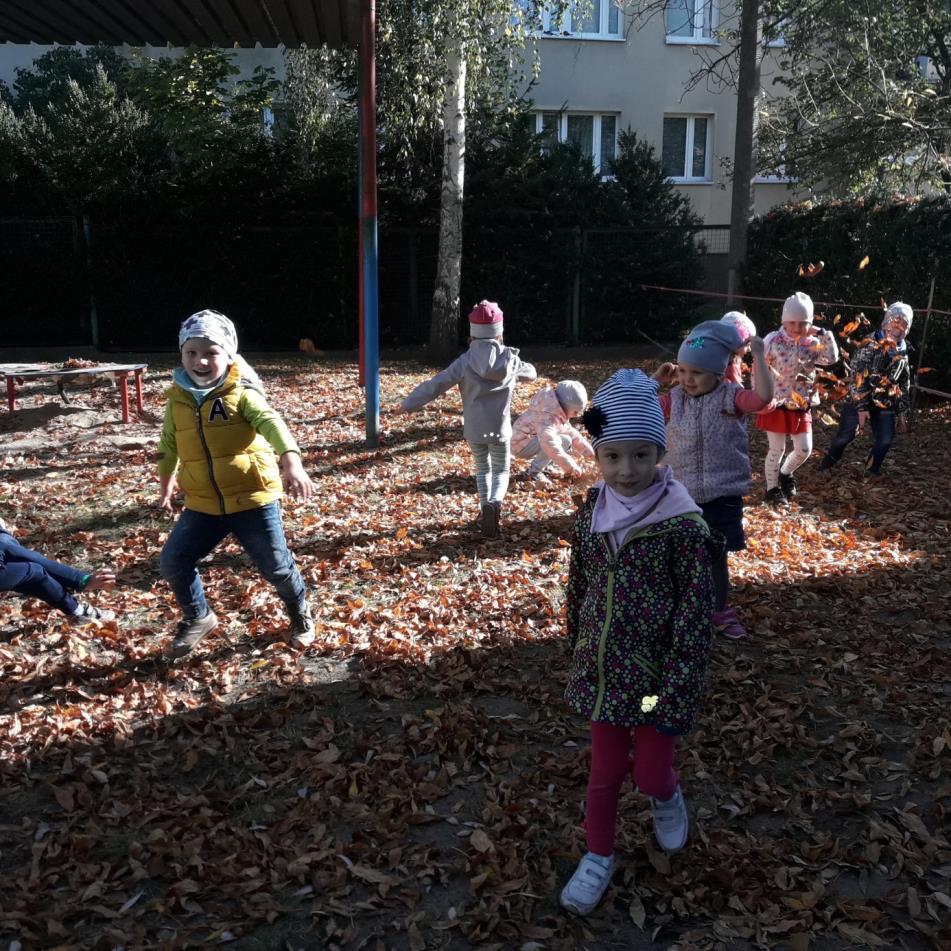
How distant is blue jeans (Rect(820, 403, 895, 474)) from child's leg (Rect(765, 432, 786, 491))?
1228mm

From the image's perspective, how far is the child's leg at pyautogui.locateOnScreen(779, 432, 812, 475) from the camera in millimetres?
7633

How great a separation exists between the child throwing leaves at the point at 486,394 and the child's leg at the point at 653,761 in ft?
11.1

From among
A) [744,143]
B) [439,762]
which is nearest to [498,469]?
[439,762]

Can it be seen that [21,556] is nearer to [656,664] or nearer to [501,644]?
[501,644]

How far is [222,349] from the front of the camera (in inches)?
174

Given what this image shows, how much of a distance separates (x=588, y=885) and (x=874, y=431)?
6.80m

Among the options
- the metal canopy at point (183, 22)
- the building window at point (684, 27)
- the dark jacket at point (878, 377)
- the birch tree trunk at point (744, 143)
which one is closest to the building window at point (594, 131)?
the building window at point (684, 27)

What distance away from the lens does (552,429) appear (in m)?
8.25

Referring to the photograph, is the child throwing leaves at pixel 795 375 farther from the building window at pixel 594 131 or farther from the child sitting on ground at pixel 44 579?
the building window at pixel 594 131

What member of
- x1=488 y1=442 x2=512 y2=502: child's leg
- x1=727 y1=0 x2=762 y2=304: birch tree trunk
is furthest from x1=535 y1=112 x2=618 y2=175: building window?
x1=488 y1=442 x2=512 y2=502: child's leg

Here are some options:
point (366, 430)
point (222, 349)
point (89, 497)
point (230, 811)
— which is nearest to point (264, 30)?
point (366, 430)

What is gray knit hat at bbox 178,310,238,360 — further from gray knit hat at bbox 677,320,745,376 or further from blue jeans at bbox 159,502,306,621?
gray knit hat at bbox 677,320,745,376

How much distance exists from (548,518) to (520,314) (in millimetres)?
11195

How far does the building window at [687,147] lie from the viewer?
25.4m
